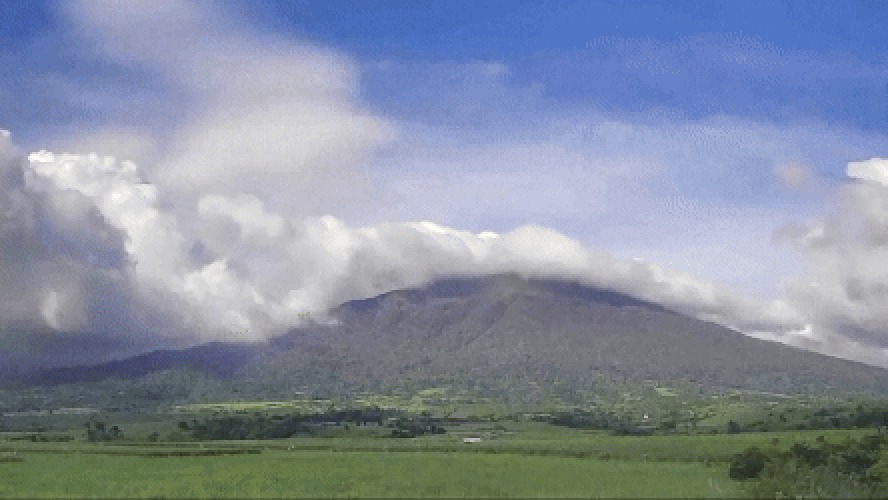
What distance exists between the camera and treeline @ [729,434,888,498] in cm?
8003

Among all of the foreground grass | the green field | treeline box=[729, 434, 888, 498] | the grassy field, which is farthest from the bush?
the foreground grass

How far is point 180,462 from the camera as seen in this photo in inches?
4508

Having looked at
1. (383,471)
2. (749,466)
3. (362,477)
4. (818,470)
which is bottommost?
(362,477)

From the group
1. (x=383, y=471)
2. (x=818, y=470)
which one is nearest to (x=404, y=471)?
(x=383, y=471)

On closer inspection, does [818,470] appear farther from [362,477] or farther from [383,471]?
[362,477]

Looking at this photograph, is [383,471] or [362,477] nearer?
[362,477]

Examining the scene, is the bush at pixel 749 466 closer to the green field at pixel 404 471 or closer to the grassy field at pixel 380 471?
the green field at pixel 404 471

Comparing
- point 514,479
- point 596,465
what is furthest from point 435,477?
point 596,465

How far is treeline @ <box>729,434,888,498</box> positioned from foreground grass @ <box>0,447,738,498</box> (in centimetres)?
338

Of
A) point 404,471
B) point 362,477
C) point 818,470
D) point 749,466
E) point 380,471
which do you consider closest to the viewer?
point 362,477

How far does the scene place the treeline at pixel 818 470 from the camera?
80.0 metres

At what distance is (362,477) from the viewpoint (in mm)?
92562

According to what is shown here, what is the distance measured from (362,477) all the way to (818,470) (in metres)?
48.5

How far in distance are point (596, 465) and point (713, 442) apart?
138ft
